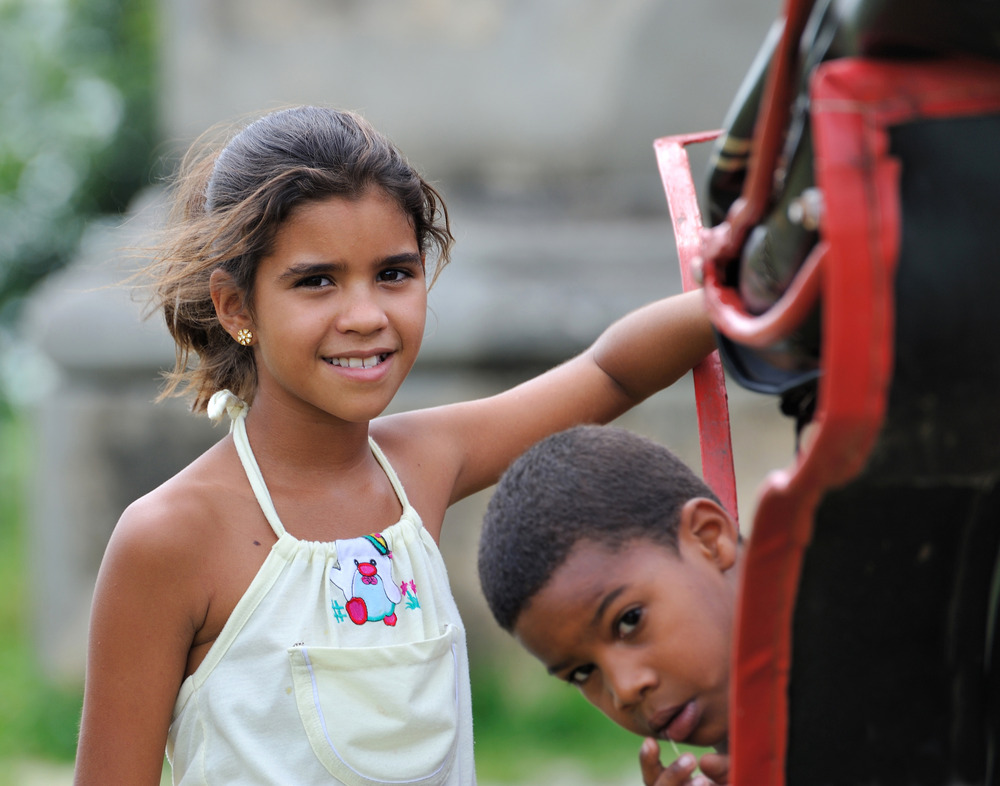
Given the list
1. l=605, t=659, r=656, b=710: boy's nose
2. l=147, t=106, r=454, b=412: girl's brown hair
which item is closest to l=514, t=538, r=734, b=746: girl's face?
l=605, t=659, r=656, b=710: boy's nose

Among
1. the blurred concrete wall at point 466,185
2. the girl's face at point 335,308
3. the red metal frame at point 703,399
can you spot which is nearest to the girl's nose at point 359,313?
the girl's face at point 335,308

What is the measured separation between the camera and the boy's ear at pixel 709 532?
1.41 m

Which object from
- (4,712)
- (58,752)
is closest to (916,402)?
(58,752)

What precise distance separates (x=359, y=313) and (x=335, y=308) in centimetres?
3

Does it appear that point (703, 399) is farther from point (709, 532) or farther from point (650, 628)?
point (650, 628)

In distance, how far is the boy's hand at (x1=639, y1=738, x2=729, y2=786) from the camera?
131 centimetres

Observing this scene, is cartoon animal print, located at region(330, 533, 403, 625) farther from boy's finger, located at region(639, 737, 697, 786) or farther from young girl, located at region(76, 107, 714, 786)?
boy's finger, located at region(639, 737, 697, 786)

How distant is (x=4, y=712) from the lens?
4363 millimetres

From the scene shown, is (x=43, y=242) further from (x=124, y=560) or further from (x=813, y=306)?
(x=813, y=306)

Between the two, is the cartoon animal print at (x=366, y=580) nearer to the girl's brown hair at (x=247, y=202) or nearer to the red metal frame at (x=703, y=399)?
the girl's brown hair at (x=247, y=202)

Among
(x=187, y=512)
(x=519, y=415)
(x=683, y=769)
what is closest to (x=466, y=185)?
(x=519, y=415)

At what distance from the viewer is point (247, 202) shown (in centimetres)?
158

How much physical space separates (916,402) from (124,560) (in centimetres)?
100

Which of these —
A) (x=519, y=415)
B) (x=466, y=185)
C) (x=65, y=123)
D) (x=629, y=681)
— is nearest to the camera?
(x=629, y=681)
